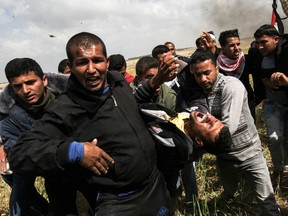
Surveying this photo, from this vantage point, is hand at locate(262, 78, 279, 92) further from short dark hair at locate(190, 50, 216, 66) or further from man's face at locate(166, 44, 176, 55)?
man's face at locate(166, 44, 176, 55)

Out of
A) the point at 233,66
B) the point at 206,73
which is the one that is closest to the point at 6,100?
the point at 206,73

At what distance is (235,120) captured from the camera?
2.62m

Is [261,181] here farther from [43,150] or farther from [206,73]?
[43,150]

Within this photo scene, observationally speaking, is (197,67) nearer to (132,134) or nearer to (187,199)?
(132,134)

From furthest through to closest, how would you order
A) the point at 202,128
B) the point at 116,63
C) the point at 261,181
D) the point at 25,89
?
the point at 116,63
the point at 261,181
the point at 25,89
the point at 202,128

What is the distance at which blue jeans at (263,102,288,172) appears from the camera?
3559 millimetres

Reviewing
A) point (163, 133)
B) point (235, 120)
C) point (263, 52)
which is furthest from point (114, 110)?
point (263, 52)

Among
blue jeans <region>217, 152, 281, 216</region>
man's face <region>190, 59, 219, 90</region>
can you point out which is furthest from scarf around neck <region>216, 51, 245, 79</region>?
blue jeans <region>217, 152, 281, 216</region>

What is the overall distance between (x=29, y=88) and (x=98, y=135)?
2.97 feet

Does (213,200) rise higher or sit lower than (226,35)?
lower

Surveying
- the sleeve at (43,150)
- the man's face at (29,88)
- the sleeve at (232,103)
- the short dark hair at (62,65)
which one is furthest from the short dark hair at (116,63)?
the sleeve at (43,150)

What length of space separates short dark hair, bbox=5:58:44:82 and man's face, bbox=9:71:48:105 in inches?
1.0

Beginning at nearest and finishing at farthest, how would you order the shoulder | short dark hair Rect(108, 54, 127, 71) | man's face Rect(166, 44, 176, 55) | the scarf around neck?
1. the shoulder
2. the scarf around neck
3. short dark hair Rect(108, 54, 127, 71)
4. man's face Rect(166, 44, 176, 55)

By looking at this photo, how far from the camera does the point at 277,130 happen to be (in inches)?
140
